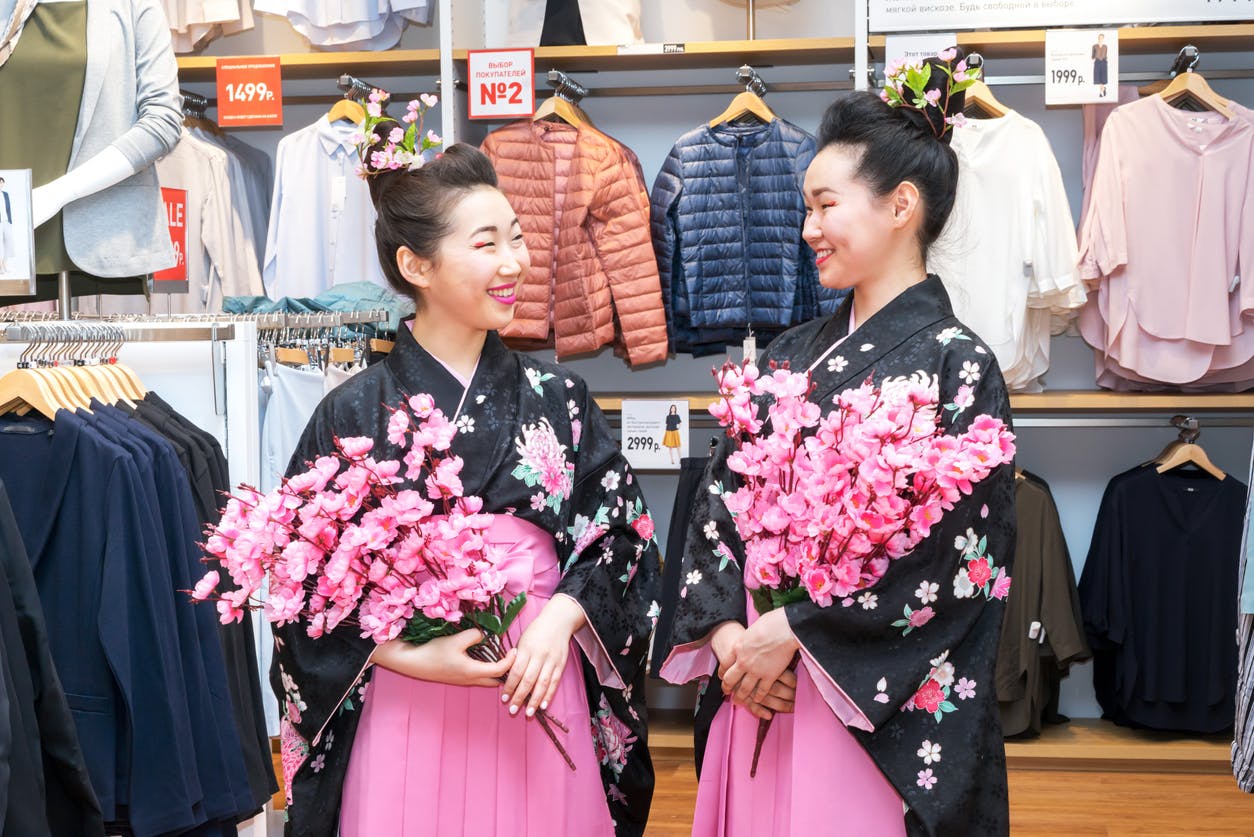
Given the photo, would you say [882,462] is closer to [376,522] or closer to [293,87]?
[376,522]

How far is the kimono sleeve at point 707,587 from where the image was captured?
1.80 metres

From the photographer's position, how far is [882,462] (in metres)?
1.48

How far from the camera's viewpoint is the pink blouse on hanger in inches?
156

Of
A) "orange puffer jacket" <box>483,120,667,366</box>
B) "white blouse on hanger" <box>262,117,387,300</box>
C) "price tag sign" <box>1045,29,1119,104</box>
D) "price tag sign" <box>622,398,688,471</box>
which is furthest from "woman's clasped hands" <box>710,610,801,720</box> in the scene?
"white blouse on hanger" <box>262,117,387,300</box>

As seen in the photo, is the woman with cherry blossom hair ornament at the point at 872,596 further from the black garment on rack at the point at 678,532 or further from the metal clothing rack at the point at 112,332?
the black garment on rack at the point at 678,532

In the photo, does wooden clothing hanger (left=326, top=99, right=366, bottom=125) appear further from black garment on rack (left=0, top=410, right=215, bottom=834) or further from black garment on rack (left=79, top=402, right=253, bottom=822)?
black garment on rack (left=0, top=410, right=215, bottom=834)

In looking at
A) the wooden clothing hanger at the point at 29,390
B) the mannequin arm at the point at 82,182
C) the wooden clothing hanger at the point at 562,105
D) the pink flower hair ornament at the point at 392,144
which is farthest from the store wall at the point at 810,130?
the wooden clothing hanger at the point at 29,390

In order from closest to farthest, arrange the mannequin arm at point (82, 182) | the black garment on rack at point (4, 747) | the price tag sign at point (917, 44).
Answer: the black garment on rack at point (4, 747) → the mannequin arm at point (82, 182) → the price tag sign at point (917, 44)

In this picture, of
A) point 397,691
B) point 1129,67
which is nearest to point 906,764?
point 397,691

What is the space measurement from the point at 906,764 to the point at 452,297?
90 centimetres

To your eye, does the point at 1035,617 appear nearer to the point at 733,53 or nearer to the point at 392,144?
the point at 733,53

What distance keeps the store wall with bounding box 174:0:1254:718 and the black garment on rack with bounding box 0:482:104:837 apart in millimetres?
2981

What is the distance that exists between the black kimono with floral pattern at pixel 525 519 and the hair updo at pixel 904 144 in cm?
54

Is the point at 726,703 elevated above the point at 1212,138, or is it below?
below
